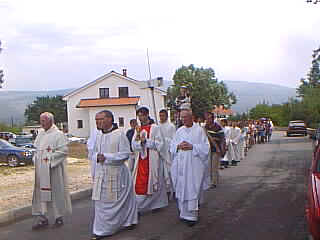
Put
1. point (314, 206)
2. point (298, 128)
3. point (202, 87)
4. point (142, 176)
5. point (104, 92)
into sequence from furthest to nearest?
1. point (202, 87)
2. point (104, 92)
3. point (298, 128)
4. point (142, 176)
5. point (314, 206)

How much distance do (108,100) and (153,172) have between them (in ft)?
169

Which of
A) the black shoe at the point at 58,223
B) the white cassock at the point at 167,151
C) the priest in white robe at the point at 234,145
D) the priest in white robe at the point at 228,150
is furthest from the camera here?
the priest in white robe at the point at 234,145

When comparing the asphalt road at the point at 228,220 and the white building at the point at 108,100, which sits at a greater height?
the white building at the point at 108,100

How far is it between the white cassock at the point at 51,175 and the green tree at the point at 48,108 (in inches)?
3781

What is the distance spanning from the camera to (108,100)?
60312 mm

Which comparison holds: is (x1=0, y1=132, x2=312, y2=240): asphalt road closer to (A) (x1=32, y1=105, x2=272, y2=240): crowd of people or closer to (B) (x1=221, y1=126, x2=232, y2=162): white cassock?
(A) (x1=32, y1=105, x2=272, y2=240): crowd of people

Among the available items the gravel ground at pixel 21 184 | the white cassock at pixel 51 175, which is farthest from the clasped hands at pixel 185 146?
the gravel ground at pixel 21 184

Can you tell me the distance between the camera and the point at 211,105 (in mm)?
69625

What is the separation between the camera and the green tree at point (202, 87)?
225 ft

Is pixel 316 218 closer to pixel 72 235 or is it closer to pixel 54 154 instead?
pixel 72 235

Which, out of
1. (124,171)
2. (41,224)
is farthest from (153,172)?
(41,224)

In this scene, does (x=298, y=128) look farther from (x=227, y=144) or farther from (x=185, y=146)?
(x=185, y=146)

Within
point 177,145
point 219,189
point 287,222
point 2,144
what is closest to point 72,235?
point 177,145

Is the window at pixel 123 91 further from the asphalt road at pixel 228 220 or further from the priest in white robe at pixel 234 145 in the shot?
the asphalt road at pixel 228 220
